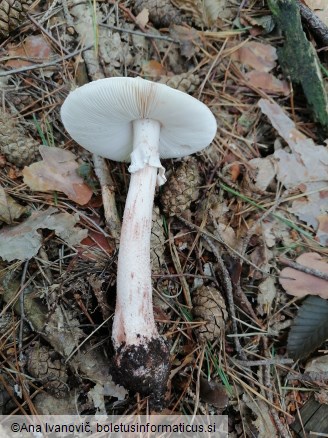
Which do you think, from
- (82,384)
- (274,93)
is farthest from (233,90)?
(82,384)

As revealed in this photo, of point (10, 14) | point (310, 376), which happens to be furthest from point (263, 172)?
point (10, 14)

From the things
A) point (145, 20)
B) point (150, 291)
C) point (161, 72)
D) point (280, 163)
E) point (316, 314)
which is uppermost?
point (145, 20)

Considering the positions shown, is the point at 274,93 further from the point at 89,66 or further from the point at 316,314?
the point at 316,314

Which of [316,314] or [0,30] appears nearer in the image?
[316,314]

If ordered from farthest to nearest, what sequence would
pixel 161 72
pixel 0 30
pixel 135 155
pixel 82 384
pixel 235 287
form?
pixel 161 72 < pixel 0 30 < pixel 235 287 < pixel 135 155 < pixel 82 384

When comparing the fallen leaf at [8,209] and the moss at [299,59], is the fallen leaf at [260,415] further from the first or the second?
the moss at [299,59]

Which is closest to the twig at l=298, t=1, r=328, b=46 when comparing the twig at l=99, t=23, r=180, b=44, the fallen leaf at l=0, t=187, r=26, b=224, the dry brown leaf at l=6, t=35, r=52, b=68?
the twig at l=99, t=23, r=180, b=44

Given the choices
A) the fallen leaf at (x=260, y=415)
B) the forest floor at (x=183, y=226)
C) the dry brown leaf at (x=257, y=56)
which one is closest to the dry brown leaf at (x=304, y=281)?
the forest floor at (x=183, y=226)
